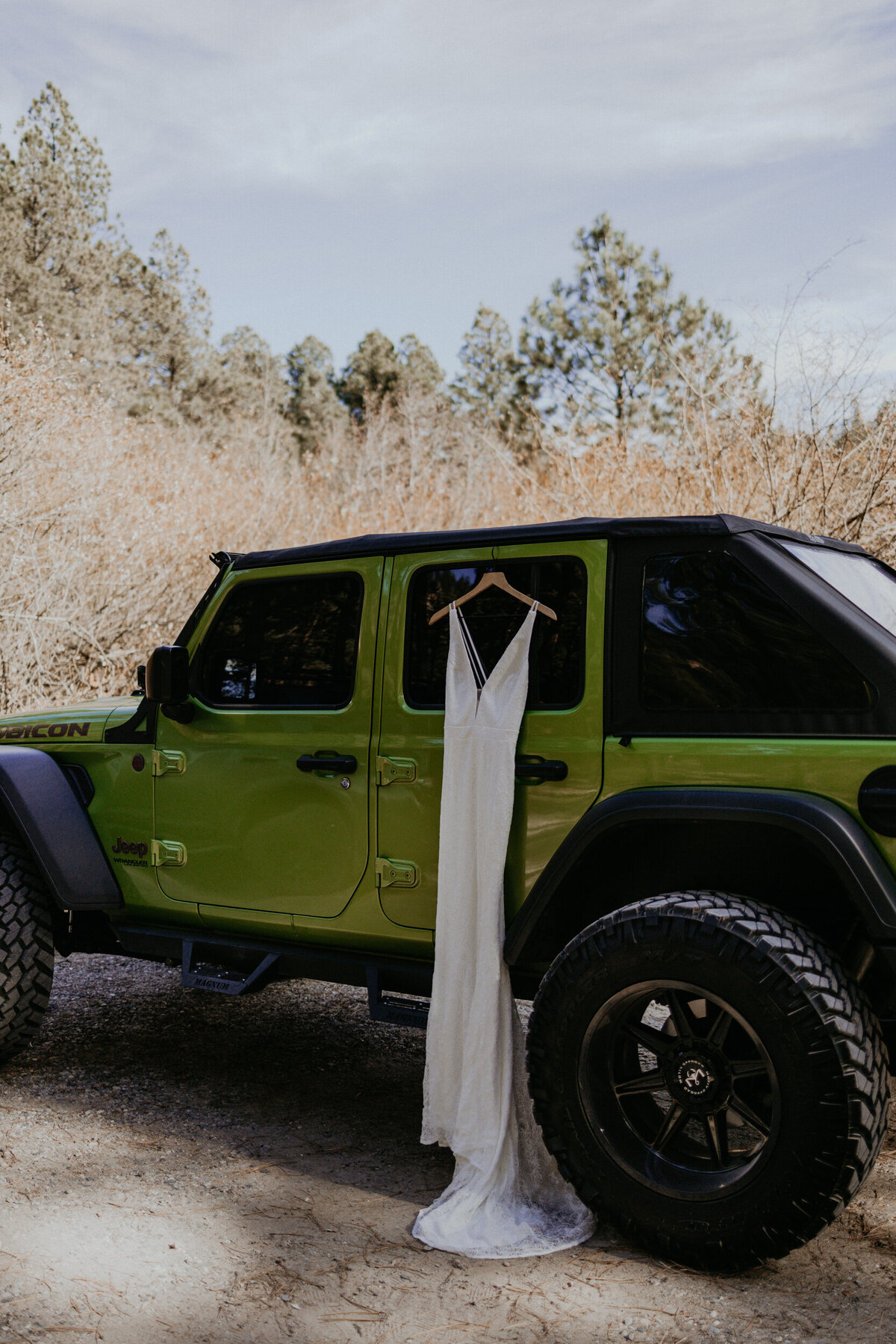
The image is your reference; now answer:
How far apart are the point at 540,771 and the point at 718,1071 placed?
0.90 metres

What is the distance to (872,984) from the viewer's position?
283 cm

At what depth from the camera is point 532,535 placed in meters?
3.17

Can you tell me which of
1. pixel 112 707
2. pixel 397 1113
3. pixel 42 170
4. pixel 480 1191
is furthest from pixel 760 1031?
pixel 42 170

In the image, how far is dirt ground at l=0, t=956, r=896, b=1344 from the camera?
2.44m

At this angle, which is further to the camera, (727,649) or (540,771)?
(540,771)

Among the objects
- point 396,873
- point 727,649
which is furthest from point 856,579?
point 396,873

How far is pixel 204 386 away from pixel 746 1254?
113 ft

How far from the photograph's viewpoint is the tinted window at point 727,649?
2.72 m

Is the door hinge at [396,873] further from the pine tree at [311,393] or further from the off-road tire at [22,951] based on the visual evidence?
the pine tree at [311,393]

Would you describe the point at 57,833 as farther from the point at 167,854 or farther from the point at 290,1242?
the point at 290,1242

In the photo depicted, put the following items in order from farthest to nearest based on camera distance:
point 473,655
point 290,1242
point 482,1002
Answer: point 473,655 < point 482,1002 < point 290,1242

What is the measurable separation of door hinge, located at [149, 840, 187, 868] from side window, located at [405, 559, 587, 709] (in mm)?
Answer: 1061

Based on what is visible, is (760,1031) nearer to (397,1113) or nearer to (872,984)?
(872,984)

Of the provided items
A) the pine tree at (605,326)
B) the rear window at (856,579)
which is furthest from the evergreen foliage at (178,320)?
the rear window at (856,579)
